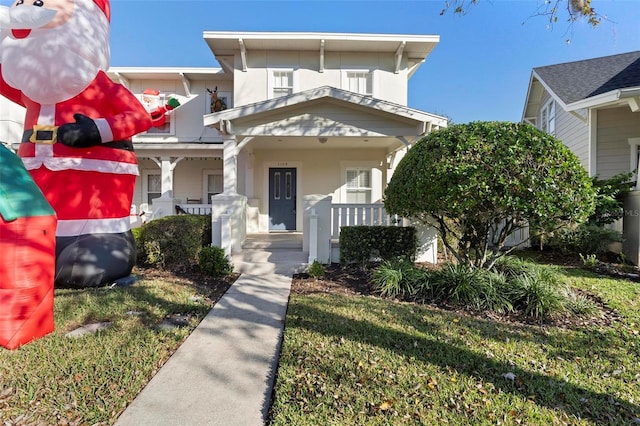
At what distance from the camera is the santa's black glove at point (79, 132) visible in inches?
172

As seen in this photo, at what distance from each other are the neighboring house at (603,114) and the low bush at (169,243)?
31.9ft

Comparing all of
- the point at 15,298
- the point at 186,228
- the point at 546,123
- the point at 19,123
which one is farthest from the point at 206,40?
the point at 546,123

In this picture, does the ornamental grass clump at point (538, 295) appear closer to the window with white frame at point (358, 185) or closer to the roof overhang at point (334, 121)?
the roof overhang at point (334, 121)

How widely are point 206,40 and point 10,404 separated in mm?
10705

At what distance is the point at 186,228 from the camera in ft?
22.6

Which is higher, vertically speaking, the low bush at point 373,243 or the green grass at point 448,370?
the low bush at point 373,243

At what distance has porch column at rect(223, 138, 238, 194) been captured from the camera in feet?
24.6

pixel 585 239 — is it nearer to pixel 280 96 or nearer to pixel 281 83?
pixel 280 96

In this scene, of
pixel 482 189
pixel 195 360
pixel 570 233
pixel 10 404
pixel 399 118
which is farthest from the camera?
pixel 570 233

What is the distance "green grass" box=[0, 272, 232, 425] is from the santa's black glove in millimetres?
2145

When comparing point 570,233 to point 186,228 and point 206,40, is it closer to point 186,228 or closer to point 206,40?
point 186,228

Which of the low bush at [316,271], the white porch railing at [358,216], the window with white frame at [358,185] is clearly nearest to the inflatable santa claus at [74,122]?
the low bush at [316,271]

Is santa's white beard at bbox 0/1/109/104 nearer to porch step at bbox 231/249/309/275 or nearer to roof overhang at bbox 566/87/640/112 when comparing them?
porch step at bbox 231/249/309/275

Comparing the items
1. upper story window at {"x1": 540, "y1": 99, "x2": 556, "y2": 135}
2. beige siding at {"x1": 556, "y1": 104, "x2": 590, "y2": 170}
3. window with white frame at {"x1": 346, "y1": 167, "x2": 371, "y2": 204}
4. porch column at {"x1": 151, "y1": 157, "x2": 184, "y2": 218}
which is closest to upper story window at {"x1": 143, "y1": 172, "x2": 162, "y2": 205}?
porch column at {"x1": 151, "y1": 157, "x2": 184, "y2": 218}
